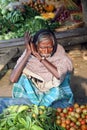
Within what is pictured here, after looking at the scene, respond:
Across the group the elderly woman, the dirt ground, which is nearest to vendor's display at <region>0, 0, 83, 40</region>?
the dirt ground

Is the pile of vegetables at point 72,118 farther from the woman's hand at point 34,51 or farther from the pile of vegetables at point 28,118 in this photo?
the woman's hand at point 34,51

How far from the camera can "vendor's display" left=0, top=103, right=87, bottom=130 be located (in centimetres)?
387

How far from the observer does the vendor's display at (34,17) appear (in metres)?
8.16

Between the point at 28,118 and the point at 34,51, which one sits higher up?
the point at 34,51

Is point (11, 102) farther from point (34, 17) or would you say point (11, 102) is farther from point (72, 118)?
point (34, 17)

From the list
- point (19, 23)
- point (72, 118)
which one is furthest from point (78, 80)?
point (19, 23)

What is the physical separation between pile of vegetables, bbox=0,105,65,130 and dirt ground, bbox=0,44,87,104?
166 centimetres

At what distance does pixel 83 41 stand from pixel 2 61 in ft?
6.15

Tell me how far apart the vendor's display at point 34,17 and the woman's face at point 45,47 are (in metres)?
3.28

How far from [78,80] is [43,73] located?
201 cm

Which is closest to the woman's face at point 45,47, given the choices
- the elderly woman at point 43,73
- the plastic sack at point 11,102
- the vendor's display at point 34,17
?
the elderly woman at point 43,73

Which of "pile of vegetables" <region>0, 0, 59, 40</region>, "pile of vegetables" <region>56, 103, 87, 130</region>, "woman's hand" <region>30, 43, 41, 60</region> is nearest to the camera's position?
"pile of vegetables" <region>56, 103, 87, 130</region>

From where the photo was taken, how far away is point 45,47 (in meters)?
4.58

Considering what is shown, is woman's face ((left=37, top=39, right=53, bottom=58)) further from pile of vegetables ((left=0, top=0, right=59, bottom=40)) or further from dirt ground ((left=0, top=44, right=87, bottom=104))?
pile of vegetables ((left=0, top=0, right=59, bottom=40))
